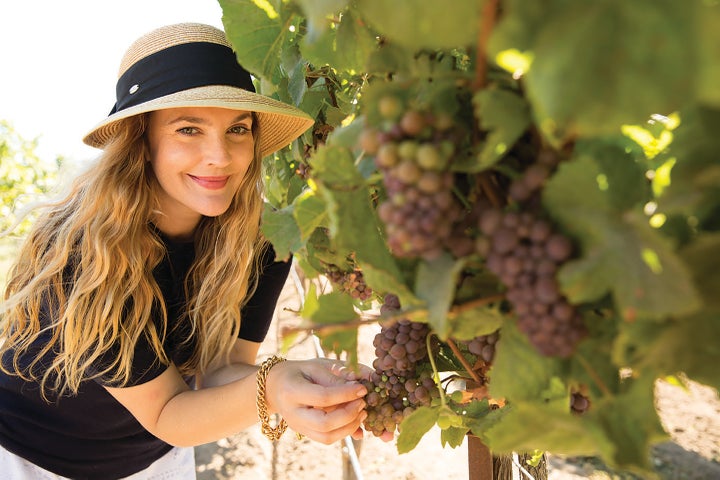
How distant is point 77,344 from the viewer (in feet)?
6.54

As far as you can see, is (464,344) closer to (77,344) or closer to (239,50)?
(239,50)

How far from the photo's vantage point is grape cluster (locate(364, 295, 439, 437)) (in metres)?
0.91

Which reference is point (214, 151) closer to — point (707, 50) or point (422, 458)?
point (707, 50)

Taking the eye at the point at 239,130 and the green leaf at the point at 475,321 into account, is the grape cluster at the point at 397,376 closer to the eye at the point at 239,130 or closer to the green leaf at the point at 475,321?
the green leaf at the point at 475,321

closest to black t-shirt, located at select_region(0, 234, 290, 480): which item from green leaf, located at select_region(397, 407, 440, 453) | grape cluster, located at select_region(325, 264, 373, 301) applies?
grape cluster, located at select_region(325, 264, 373, 301)

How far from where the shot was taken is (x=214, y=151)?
2.00 meters

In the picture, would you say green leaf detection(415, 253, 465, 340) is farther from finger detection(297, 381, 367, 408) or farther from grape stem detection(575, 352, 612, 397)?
finger detection(297, 381, 367, 408)

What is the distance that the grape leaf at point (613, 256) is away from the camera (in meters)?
0.40

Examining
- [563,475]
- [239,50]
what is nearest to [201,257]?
[239,50]

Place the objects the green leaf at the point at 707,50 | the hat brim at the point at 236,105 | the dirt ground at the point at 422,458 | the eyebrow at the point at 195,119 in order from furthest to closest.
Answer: the dirt ground at the point at 422,458 → the eyebrow at the point at 195,119 → the hat brim at the point at 236,105 → the green leaf at the point at 707,50

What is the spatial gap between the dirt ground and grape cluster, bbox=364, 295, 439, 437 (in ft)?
14.3

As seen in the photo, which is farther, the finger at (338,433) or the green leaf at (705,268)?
the finger at (338,433)

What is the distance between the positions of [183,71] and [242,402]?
3.42 feet

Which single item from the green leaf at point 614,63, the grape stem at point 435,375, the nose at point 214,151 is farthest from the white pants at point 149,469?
the green leaf at point 614,63
